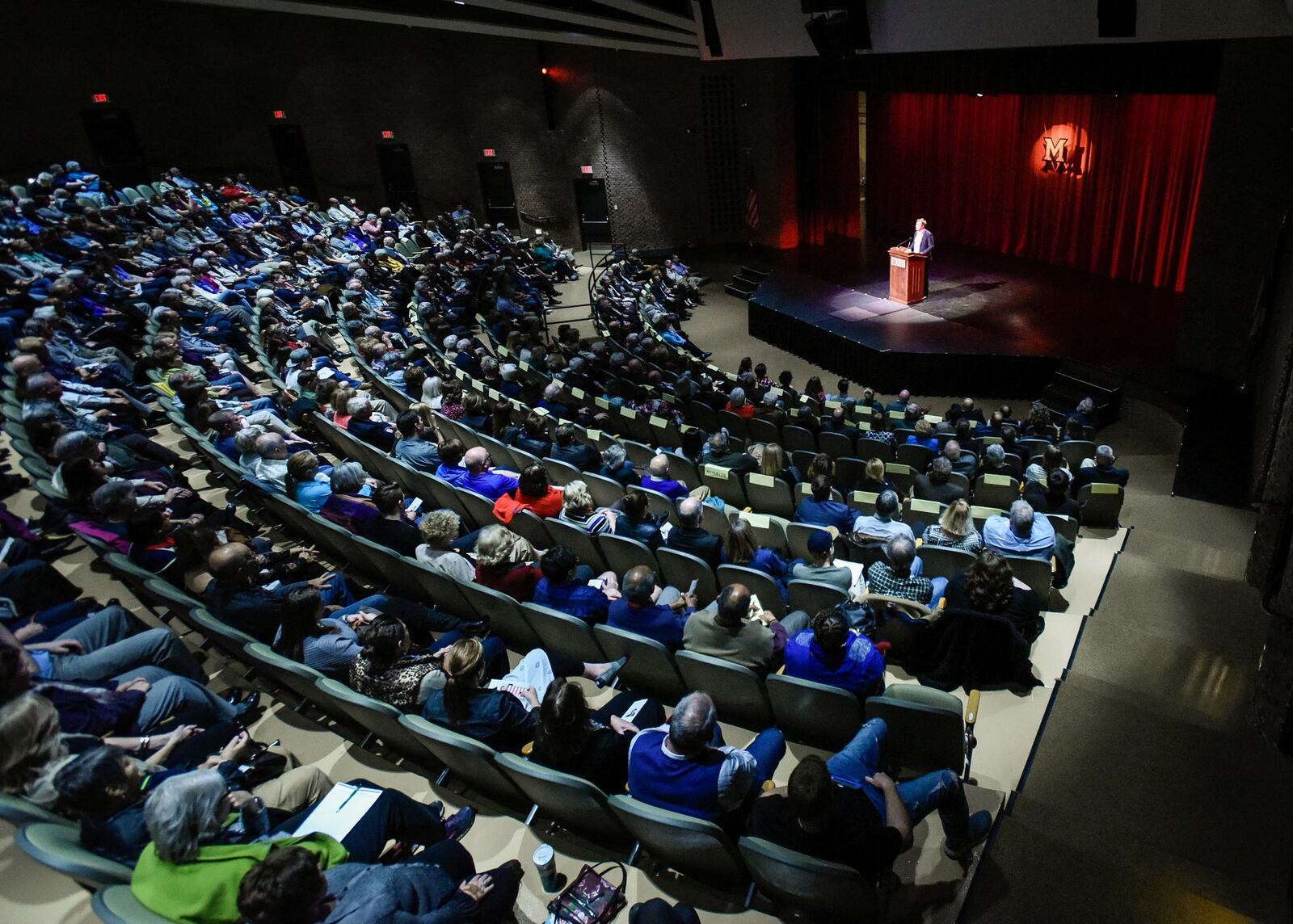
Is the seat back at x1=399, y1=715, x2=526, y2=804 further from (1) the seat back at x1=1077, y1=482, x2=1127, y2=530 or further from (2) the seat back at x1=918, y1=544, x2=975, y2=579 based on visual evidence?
(1) the seat back at x1=1077, y1=482, x2=1127, y2=530

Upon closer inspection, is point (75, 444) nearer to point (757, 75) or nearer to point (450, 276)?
point (450, 276)

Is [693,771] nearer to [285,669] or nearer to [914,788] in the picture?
[914,788]

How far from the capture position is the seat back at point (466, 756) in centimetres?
292

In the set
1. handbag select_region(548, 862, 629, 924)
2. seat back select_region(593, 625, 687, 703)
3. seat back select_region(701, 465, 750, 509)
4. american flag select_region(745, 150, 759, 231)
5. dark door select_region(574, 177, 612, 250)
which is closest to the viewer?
handbag select_region(548, 862, 629, 924)

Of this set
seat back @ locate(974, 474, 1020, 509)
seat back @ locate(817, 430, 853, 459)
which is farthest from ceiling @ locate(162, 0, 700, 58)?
seat back @ locate(974, 474, 1020, 509)

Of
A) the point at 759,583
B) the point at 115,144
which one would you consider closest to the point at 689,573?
the point at 759,583

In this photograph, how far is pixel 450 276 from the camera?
12852 mm

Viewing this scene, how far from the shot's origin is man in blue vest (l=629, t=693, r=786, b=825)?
8.97 ft

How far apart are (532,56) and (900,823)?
18623mm

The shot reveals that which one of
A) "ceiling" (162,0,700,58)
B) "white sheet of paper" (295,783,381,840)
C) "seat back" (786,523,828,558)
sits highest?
"ceiling" (162,0,700,58)

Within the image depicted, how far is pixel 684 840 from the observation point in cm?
262

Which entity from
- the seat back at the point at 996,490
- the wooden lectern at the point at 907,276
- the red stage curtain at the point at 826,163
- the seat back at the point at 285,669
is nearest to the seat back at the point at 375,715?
the seat back at the point at 285,669

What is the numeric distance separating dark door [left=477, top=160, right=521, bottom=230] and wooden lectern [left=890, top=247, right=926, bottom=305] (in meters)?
10.2

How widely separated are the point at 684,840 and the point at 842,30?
10.0 meters
